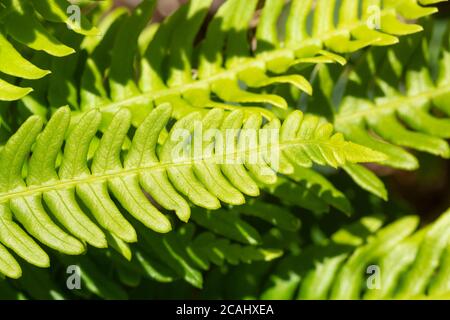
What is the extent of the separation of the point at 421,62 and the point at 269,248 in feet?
1.60

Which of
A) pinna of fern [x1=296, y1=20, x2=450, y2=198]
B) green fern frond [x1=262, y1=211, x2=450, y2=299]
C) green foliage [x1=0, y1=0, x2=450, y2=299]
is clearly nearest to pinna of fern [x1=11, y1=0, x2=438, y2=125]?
green foliage [x1=0, y1=0, x2=450, y2=299]

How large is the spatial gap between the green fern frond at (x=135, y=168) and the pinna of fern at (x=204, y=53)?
157 millimetres

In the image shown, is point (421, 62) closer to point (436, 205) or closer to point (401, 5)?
point (401, 5)

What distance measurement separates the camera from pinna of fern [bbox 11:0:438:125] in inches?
50.7

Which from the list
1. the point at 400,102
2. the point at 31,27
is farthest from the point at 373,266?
the point at 31,27

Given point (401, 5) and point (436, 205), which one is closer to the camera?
point (401, 5)

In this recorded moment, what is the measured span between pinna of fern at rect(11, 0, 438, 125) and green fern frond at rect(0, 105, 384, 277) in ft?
0.52

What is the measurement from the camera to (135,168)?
110 centimetres

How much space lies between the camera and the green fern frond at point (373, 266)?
137 centimetres

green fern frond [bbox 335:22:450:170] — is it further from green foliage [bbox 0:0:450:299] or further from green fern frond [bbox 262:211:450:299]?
green fern frond [bbox 262:211:450:299]

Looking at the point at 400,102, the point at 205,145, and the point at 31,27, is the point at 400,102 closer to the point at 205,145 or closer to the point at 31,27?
the point at 205,145

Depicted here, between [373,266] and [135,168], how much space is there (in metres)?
0.57
